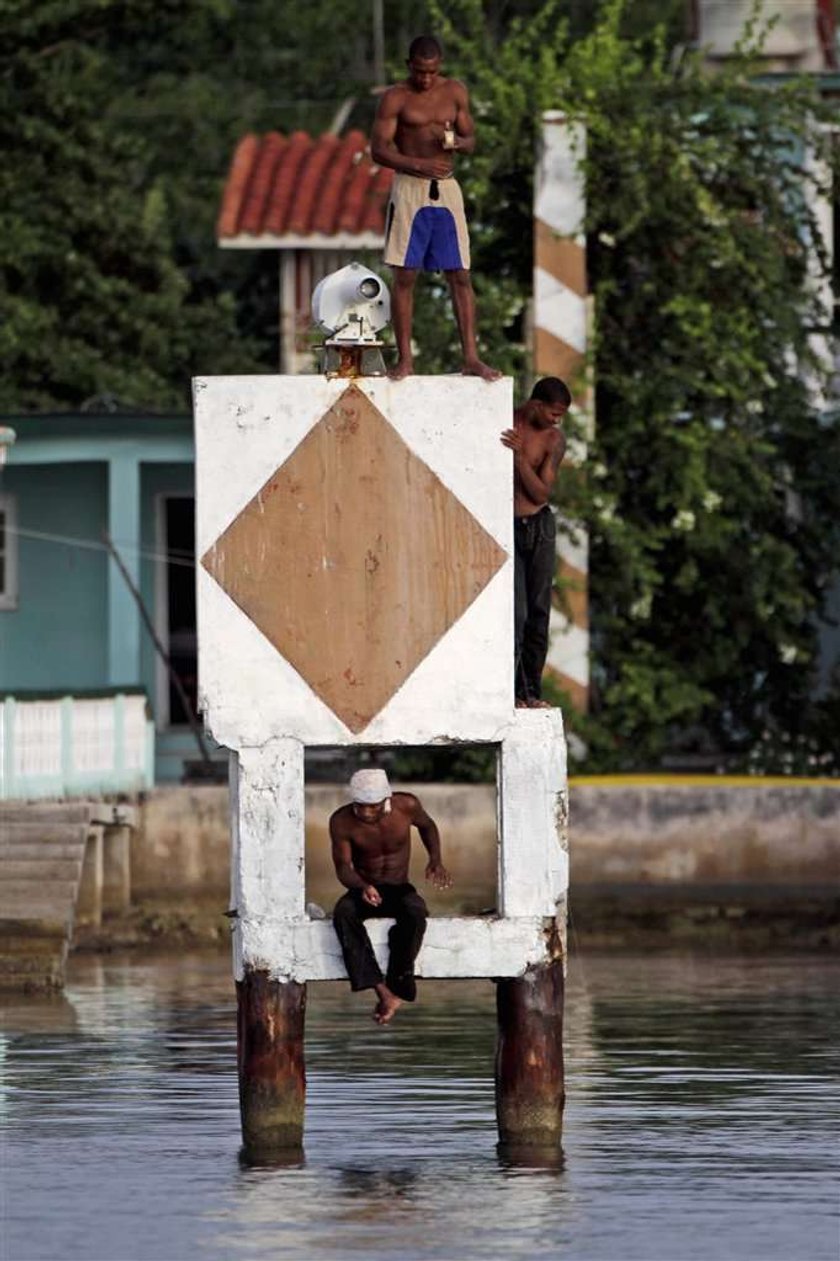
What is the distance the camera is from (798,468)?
33.2 meters

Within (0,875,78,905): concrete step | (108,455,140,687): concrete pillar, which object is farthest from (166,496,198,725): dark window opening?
(0,875,78,905): concrete step

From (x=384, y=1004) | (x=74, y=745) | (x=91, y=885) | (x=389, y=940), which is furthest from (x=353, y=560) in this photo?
(x=91, y=885)

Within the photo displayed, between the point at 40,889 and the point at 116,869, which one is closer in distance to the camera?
the point at 40,889

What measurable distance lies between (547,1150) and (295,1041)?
129 cm

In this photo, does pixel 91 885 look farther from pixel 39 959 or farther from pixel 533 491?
pixel 533 491

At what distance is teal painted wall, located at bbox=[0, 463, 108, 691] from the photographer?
114ft

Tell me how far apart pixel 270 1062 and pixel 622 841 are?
13309 mm

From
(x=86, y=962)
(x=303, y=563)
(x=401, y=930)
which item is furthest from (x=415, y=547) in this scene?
(x=86, y=962)

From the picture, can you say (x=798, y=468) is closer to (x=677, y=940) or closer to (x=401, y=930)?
(x=677, y=940)

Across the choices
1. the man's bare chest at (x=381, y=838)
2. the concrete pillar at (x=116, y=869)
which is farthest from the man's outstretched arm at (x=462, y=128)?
the concrete pillar at (x=116, y=869)

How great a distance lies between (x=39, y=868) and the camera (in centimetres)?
2662

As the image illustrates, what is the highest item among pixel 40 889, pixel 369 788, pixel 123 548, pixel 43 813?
pixel 123 548

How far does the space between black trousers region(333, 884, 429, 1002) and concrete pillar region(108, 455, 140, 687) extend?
16508 mm

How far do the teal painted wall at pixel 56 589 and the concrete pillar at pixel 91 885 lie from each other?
546 centimetres
